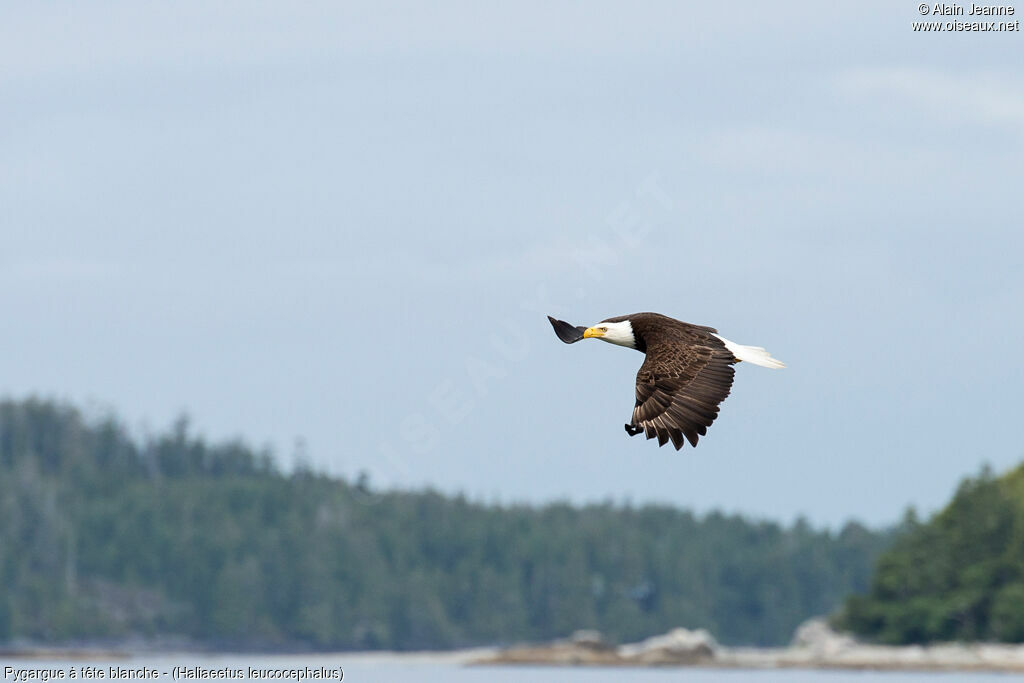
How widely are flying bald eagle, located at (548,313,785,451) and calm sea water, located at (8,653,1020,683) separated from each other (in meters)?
55.8

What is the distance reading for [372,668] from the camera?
408ft

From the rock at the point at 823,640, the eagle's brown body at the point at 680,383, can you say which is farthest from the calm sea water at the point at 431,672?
the eagle's brown body at the point at 680,383

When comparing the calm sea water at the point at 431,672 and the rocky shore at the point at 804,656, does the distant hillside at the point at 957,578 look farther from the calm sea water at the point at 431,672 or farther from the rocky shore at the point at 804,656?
the calm sea water at the point at 431,672

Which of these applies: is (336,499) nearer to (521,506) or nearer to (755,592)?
(521,506)

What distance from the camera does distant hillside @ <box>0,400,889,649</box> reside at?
150125 millimetres

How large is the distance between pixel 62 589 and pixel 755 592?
60.3 meters

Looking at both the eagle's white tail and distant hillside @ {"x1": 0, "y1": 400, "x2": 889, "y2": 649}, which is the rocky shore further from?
the eagle's white tail

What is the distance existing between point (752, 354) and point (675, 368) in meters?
1.27

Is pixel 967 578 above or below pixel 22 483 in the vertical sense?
below

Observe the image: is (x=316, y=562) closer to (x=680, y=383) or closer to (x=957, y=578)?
(x=957, y=578)

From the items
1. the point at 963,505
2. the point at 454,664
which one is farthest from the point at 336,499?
the point at 963,505

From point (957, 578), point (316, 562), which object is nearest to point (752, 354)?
point (957, 578)

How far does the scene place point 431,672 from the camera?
120938 millimetres

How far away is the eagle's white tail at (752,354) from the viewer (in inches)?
933
